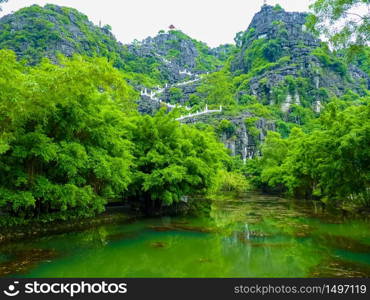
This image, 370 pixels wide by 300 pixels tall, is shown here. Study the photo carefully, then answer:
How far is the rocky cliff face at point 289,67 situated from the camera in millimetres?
70438

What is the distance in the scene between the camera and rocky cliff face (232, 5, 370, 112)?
7044cm

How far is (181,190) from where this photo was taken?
20453 millimetres

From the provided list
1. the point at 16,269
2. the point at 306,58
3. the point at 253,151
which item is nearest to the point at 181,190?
the point at 16,269

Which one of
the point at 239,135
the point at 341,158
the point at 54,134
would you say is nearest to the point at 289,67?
the point at 239,135

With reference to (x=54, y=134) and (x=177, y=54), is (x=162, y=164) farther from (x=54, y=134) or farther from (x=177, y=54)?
(x=177, y=54)

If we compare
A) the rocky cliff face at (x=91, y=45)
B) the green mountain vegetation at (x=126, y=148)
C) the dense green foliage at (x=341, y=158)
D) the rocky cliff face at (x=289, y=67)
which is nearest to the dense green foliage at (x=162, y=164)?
the green mountain vegetation at (x=126, y=148)

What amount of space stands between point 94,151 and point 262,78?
221ft

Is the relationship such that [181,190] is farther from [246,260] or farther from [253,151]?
[253,151]

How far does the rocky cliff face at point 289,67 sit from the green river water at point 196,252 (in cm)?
5916

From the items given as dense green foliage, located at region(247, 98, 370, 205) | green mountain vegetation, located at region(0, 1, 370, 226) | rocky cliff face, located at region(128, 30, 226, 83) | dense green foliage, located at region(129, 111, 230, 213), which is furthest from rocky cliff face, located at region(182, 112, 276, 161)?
rocky cliff face, located at region(128, 30, 226, 83)

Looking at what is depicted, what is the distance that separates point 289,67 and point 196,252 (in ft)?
240

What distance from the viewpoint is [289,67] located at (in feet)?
247

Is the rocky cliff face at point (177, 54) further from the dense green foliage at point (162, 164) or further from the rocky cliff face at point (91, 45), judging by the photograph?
the dense green foliage at point (162, 164)

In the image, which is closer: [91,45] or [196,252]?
[196,252]
